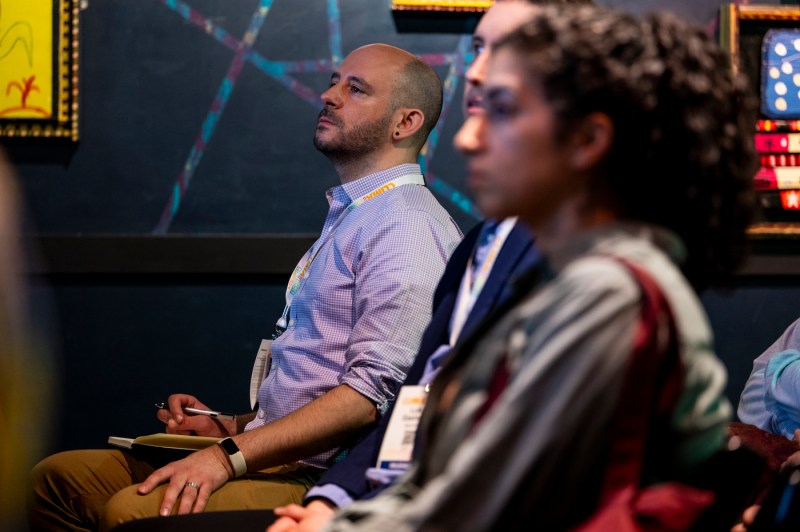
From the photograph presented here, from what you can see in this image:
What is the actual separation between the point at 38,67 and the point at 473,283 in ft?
8.42

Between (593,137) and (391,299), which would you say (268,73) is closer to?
(391,299)

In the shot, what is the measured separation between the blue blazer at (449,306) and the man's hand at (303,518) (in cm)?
6

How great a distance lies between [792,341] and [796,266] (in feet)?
3.63

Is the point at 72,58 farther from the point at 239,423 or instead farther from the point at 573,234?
the point at 573,234

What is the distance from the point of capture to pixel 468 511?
35.2 inches

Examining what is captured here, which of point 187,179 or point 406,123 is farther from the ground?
point 406,123

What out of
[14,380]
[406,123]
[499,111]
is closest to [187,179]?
[406,123]

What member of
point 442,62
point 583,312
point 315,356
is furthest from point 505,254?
point 442,62

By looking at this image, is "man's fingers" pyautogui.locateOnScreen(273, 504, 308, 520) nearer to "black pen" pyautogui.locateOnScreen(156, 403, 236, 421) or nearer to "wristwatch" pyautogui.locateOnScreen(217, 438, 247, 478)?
"wristwatch" pyautogui.locateOnScreen(217, 438, 247, 478)

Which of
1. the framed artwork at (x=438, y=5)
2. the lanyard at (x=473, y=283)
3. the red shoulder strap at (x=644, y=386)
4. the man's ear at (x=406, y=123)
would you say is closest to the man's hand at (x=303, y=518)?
the lanyard at (x=473, y=283)

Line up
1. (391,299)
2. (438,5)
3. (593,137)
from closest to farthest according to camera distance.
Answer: (593,137) → (391,299) → (438,5)

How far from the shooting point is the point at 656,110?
1.02m

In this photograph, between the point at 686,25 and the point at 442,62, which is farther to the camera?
the point at 442,62

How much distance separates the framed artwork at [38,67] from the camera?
11.8 feet
